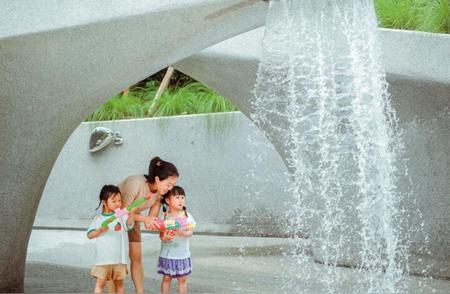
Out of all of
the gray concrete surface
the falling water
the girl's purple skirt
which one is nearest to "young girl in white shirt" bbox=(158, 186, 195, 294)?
the girl's purple skirt

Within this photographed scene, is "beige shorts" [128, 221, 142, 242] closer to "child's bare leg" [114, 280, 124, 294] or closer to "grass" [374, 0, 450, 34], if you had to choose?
"child's bare leg" [114, 280, 124, 294]

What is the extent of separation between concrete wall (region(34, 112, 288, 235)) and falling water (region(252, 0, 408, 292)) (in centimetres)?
256

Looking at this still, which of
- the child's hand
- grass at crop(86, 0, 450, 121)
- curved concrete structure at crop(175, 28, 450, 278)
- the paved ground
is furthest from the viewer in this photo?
grass at crop(86, 0, 450, 121)

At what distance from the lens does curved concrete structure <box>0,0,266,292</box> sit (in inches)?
172

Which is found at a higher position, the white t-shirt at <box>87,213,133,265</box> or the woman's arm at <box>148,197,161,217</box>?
the woman's arm at <box>148,197,161,217</box>

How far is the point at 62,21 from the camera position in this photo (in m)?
4.36

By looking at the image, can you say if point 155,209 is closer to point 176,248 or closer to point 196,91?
point 176,248

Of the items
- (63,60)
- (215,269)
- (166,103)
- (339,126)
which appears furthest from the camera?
(166,103)

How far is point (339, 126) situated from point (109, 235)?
2.13m

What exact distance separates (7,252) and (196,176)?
4.74 meters

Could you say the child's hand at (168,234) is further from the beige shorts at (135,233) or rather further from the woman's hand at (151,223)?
the beige shorts at (135,233)

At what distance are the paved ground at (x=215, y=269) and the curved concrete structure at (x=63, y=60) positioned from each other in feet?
2.34

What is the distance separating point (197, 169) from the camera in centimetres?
970

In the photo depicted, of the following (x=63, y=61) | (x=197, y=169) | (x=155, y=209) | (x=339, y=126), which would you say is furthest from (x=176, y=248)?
(x=197, y=169)
